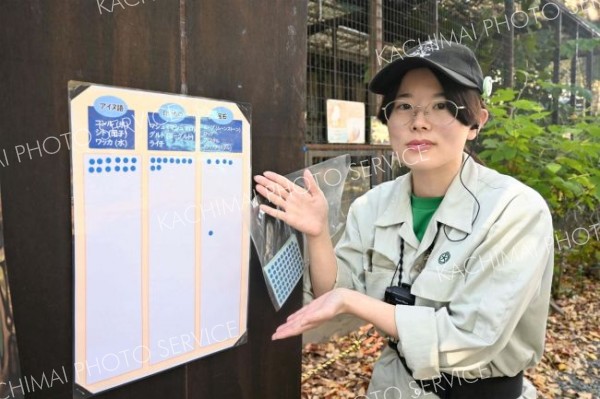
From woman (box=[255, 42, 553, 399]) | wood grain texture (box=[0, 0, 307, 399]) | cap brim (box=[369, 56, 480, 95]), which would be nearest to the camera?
wood grain texture (box=[0, 0, 307, 399])

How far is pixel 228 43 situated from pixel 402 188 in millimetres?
852

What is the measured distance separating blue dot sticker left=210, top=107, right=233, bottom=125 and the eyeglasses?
602mm

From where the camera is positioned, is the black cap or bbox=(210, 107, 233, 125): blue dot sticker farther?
the black cap

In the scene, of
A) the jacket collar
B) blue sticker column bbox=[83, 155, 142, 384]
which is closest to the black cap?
the jacket collar

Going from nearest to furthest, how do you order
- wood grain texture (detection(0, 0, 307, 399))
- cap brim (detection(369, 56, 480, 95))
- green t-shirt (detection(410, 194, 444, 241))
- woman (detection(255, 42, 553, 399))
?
wood grain texture (detection(0, 0, 307, 399))
woman (detection(255, 42, 553, 399))
cap brim (detection(369, 56, 480, 95))
green t-shirt (detection(410, 194, 444, 241))

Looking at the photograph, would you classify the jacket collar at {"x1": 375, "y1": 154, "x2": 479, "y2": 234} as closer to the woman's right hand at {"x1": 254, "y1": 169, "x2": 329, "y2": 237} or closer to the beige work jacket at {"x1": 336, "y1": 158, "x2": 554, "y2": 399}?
the beige work jacket at {"x1": 336, "y1": 158, "x2": 554, "y2": 399}

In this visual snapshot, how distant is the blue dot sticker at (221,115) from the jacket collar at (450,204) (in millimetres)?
717

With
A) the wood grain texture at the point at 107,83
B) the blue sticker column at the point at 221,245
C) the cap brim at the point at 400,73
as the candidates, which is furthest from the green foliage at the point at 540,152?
the blue sticker column at the point at 221,245

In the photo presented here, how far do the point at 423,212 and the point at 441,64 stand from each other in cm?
53

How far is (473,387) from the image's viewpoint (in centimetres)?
152

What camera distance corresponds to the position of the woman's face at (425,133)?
1.55 meters


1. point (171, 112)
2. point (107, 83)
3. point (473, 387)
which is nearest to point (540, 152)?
point (473, 387)

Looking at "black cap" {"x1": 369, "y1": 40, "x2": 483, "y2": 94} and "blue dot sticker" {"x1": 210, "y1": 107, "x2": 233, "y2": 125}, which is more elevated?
"black cap" {"x1": 369, "y1": 40, "x2": 483, "y2": 94}

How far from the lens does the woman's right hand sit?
1.48 metres
